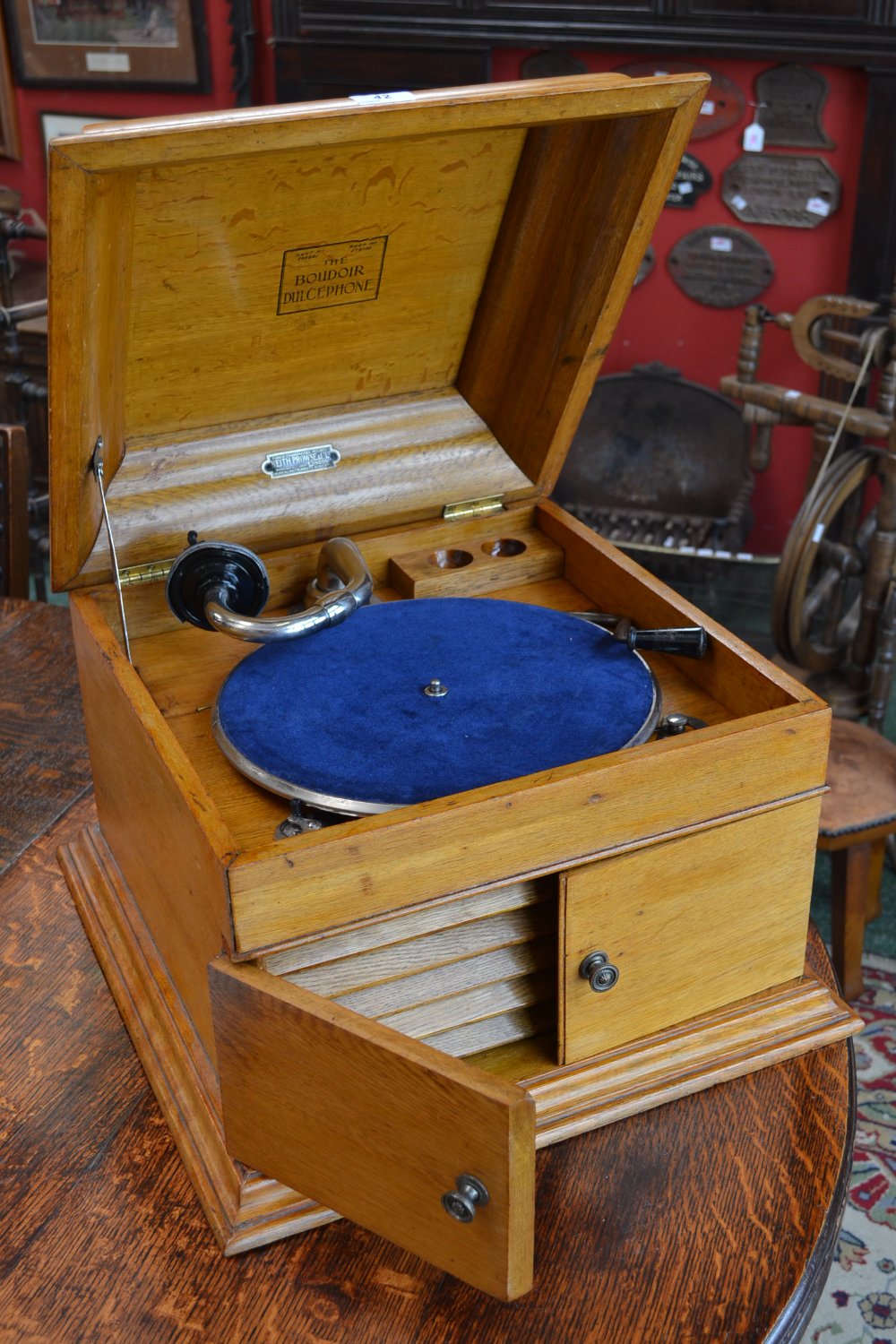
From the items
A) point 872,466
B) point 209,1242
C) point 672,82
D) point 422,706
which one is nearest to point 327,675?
point 422,706

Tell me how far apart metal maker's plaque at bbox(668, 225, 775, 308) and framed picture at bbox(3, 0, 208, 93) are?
67.4 inches

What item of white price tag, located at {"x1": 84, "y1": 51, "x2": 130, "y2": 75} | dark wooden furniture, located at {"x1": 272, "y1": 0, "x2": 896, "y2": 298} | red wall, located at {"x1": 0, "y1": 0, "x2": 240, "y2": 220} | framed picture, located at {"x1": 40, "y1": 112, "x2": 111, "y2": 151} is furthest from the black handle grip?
framed picture, located at {"x1": 40, "y1": 112, "x2": 111, "y2": 151}

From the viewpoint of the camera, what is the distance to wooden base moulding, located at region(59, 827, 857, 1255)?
1.15m

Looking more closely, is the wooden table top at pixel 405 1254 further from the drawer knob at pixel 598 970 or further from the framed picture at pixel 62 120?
the framed picture at pixel 62 120

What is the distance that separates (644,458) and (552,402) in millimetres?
2682

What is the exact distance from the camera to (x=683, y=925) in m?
1.25

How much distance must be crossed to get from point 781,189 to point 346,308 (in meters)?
2.82

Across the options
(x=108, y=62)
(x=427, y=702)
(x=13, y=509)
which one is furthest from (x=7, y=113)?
(x=427, y=702)

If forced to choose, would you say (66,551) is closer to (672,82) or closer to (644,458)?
(672,82)

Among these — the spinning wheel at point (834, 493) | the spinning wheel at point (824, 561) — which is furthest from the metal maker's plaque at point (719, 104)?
the spinning wheel at point (824, 561)

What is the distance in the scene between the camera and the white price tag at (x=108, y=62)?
182 inches

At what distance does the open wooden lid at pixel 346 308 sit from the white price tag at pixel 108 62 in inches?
137

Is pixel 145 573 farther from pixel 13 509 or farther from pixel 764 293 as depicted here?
pixel 764 293

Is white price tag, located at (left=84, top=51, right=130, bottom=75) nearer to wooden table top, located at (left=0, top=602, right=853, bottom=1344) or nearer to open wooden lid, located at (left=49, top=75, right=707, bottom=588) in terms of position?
open wooden lid, located at (left=49, top=75, right=707, bottom=588)
